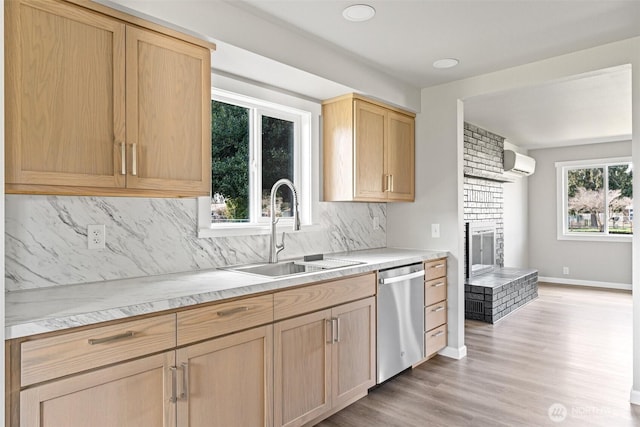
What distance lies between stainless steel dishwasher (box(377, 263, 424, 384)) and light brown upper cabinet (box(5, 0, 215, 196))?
1439 millimetres

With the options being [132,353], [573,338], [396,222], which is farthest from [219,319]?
[573,338]

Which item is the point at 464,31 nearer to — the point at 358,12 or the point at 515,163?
the point at 358,12

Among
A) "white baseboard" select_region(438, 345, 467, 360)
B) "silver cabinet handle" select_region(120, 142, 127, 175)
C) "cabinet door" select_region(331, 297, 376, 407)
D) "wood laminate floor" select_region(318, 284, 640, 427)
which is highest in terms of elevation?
"silver cabinet handle" select_region(120, 142, 127, 175)

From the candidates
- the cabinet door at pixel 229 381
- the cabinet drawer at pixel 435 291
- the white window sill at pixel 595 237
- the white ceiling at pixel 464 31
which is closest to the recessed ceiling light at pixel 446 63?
the white ceiling at pixel 464 31

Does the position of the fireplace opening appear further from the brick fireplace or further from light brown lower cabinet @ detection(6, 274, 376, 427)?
light brown lower cabinet @ detection(6, 274, 376, 427)

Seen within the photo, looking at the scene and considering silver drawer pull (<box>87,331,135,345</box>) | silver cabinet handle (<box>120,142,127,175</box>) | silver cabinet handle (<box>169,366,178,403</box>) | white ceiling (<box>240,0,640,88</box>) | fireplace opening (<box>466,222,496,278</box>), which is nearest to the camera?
silver drawer pull (<box>87,331,135,345</box>)

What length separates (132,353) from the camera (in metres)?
1.52

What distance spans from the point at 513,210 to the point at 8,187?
6.71 m

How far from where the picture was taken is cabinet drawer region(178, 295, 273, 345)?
1.68 m

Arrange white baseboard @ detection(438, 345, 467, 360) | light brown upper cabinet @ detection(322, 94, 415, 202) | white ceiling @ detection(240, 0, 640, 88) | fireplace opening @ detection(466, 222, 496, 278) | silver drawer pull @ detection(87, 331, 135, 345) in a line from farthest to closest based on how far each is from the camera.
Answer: fireplace opening @ detection(466, 222, 496, 278)
white baseboard @ detection(438, 345, 467, 360)
light brown upper cabinet @ detection(322, 94, 415, 202)
white ceiling @ detection(240, 0, 640, 88)
silver drawer pull @ detection(87, 331, 135, 345)

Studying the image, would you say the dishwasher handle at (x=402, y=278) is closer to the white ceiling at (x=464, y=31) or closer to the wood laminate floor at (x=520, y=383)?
the wood laminate floor at (x=520, y=383)

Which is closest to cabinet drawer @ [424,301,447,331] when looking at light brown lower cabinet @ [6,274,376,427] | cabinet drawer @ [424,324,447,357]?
cabinet drawer @ [424,324,447,357]

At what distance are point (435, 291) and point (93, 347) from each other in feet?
8.49

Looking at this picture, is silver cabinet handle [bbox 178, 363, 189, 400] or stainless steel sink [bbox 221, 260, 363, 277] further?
stainless steel sink [bbox 221, 260, 363, 277]
